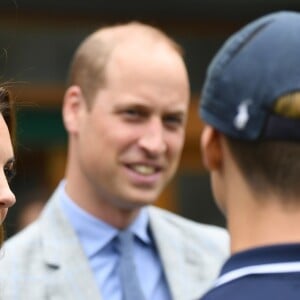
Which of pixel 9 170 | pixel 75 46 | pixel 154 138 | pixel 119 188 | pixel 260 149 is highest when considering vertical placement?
pixel 260 149

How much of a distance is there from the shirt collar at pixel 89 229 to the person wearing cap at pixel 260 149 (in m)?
1.32

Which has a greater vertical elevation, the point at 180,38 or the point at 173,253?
the point at 173,253

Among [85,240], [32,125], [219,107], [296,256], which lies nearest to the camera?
[296,256]

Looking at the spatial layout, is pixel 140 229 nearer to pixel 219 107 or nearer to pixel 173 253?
pixel 173 253

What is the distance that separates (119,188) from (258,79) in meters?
1.46

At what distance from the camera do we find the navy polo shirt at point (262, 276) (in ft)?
8.33

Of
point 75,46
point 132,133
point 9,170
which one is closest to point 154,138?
point 132,133

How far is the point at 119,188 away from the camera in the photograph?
406cm

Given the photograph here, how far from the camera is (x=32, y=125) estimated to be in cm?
1079

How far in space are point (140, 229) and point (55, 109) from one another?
22.4 ft

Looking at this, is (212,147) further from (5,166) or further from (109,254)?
(109,254)

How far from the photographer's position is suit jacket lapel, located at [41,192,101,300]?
12.7 feet

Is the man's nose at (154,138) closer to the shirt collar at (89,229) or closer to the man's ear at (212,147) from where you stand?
the shirt collar at (89,229)

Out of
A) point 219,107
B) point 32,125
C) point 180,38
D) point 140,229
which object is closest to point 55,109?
point 32,125
